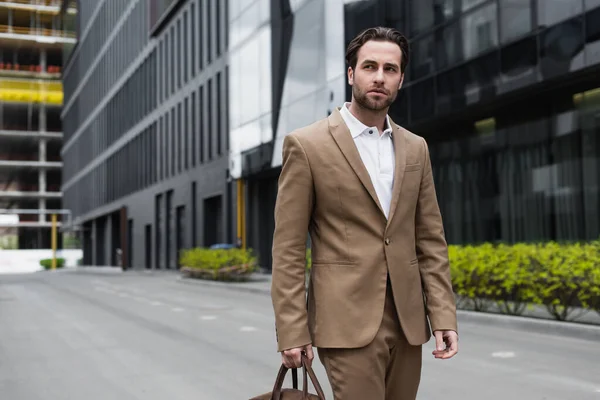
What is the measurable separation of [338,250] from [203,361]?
611 cm

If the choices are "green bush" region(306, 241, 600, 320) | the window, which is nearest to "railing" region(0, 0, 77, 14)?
the window

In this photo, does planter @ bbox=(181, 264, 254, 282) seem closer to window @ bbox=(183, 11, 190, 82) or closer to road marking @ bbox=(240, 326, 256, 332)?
road marking @ bbox=(240, 326, 256, 332)

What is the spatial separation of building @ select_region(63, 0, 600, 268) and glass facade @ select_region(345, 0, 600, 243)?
0.04 m

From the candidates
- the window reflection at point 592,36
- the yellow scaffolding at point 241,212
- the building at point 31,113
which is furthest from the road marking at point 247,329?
the building at point 31,113

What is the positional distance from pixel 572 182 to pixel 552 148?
94cm

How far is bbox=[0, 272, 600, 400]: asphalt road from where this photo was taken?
21.8ft

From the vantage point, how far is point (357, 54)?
2721 millimetres

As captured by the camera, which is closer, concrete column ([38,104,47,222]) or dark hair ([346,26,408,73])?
dark hair ([346,26,408,73])

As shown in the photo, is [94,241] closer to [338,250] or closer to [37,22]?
[37,22]

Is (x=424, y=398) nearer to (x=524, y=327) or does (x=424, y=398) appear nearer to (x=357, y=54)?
(x=357, y=54)

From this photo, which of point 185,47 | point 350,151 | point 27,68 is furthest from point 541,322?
point 27,68

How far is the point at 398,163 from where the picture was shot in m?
2.74

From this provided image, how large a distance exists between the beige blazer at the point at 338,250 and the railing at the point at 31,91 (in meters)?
92.9

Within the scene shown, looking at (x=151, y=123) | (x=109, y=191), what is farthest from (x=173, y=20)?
(x=109, y=191)
